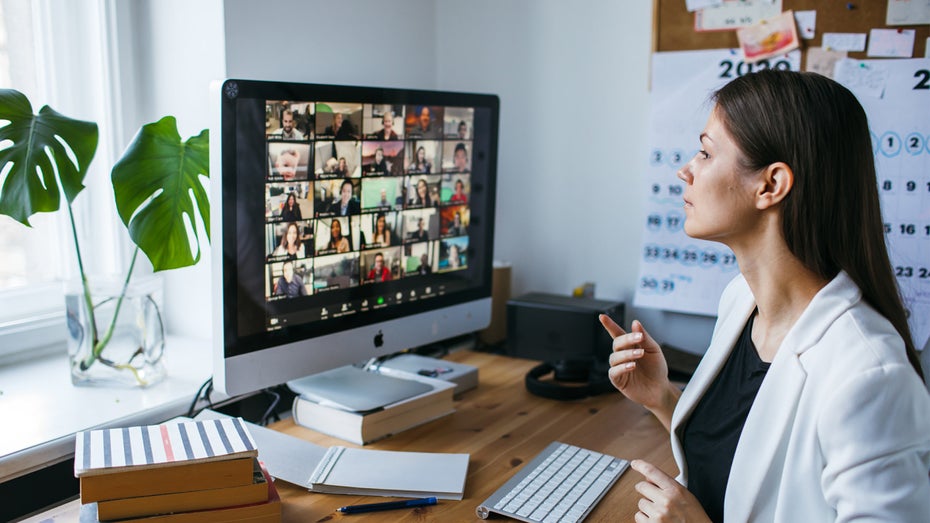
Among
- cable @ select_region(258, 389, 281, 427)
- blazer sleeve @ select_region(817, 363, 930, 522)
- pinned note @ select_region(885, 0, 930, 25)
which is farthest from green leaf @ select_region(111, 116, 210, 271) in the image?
pinned note @ select_region(885, 0, 930, 25)

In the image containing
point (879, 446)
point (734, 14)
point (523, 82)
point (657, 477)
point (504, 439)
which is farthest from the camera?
point (523, 82)

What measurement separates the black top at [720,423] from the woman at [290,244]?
0.74 m

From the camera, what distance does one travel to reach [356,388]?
160cm

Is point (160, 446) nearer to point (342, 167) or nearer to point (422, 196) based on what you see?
point (342, 167)

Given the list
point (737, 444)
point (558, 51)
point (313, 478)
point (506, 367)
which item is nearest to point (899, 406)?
point (737, 444)

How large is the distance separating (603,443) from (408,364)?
55 centimetres

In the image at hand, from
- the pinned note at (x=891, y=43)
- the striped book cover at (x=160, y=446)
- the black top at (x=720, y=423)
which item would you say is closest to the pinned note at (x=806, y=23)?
the pinned note at (x=891, y=43)

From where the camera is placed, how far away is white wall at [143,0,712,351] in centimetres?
177

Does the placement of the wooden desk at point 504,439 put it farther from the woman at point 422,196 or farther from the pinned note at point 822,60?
the pinned note at point 822,60

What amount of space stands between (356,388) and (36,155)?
0.71m

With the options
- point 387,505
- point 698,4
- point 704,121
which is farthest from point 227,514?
point 698,4

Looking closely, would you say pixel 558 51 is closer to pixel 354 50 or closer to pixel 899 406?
pixel 354 50

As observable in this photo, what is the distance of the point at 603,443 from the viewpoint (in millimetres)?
1515

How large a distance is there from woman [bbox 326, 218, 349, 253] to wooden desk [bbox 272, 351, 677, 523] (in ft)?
1.18
